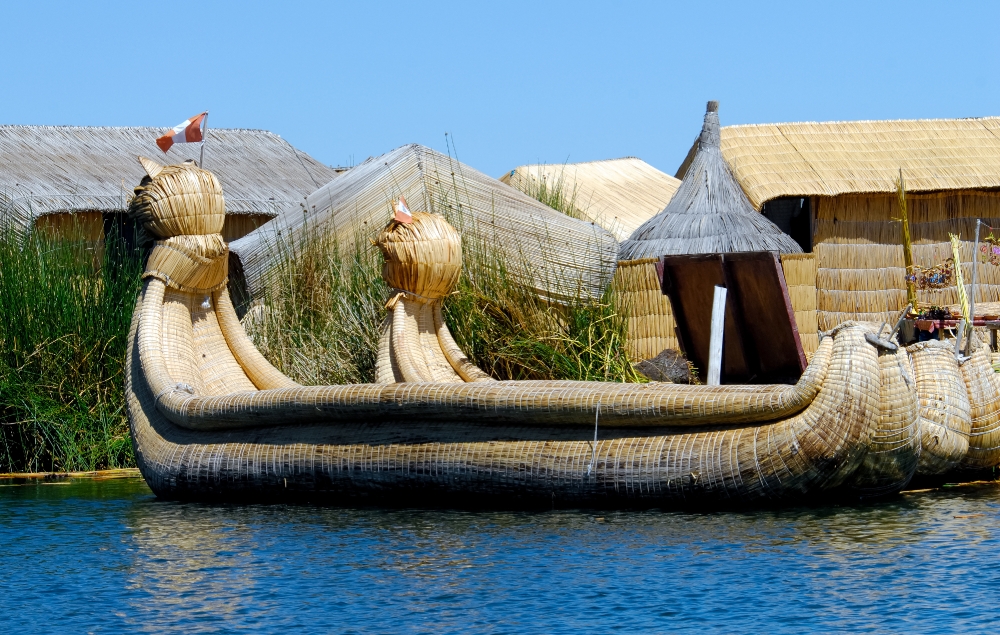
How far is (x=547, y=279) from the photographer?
40.8 feet

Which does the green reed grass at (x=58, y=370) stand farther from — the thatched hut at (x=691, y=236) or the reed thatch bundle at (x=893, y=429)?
the reed thatch bundle at (x=893, y=429)

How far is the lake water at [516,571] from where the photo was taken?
611 cm

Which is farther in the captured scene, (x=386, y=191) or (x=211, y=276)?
(x=386, y=191)

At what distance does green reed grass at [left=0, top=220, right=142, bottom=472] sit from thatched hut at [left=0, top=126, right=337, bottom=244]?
5.15m

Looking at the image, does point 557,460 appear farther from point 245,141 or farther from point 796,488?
point 245,141

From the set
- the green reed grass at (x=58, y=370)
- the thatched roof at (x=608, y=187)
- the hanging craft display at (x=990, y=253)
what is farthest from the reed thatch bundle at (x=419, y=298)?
the thatched roof at (x=608, y=187)

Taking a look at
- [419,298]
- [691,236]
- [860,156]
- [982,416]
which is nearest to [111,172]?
[691,236]

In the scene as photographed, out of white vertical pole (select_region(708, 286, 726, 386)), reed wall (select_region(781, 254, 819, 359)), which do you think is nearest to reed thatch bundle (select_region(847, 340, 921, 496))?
white vertical pole (select_region(708, 286, 726, 386))

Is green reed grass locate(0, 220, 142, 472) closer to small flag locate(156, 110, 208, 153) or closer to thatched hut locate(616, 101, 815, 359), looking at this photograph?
small flag locate(156, 110, 208, 153)

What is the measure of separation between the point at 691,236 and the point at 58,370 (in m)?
6.12

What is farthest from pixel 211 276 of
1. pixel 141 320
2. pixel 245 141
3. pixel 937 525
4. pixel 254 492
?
pixel 245 141

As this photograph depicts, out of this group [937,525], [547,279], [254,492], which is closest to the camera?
[937,525]

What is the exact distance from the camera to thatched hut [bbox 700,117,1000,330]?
17078mm

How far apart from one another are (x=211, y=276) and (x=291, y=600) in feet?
14.6
